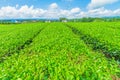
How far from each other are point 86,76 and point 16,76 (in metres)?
1.33

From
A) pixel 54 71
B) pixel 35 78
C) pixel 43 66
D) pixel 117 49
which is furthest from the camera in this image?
pixel 117 49

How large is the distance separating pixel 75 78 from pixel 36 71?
0.86 meters

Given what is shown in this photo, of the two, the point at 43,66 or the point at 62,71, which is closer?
the point at 62,71

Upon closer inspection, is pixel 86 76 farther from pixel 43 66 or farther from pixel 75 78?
pixel 43 66

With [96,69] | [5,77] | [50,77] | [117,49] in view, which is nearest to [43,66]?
[50,77]

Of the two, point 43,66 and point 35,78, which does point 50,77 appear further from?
point 43,66

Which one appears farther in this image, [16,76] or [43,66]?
[43,66]

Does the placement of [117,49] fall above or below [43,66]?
below

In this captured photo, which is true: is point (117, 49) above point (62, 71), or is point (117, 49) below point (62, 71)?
below

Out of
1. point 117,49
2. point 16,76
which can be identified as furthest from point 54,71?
point 117,49

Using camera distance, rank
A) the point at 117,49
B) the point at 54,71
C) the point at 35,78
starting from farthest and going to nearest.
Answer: the point at 117,49
the point at 54,71
the point at 35,78

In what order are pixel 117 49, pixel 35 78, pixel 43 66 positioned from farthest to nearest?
1. pixel 117 49
2. pixel 43 66
3. pixel 35 78

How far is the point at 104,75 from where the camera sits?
12.0 feet

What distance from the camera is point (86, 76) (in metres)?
3.53
